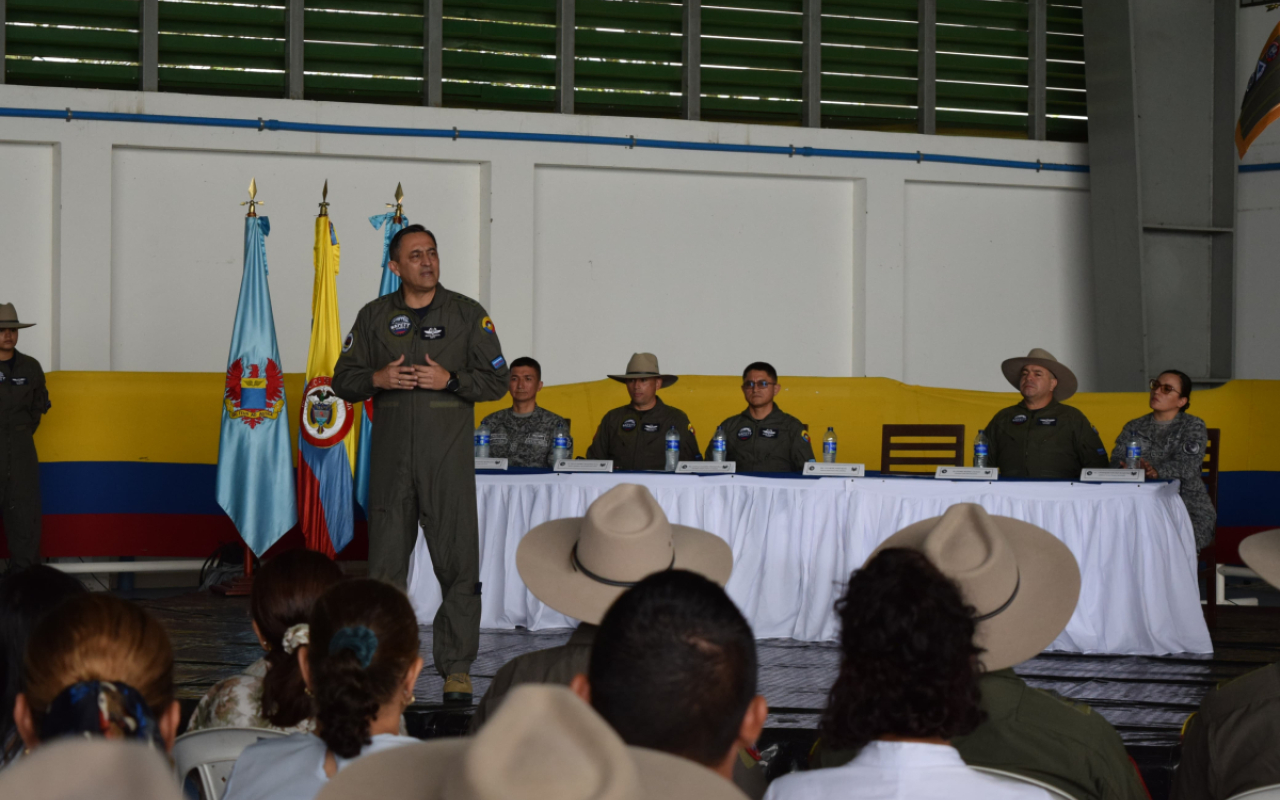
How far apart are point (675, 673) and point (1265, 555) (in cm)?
Result: 133

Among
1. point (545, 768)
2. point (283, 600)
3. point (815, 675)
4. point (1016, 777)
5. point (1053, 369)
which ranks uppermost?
point (1053, 369)

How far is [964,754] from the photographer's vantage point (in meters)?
→ 1.60

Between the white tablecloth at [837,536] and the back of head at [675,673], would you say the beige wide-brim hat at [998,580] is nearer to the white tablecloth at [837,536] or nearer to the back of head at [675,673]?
the back of head at [675,673]

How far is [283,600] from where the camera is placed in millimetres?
1780

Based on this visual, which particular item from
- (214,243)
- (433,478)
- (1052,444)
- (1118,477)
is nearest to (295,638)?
(433,478)

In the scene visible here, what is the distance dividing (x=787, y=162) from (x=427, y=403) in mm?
4879

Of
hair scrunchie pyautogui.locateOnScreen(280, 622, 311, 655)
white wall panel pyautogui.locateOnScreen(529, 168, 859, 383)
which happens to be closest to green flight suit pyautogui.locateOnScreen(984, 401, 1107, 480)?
white wall panel pyautogui.locateOnScreen(529, 168, 859, 383)

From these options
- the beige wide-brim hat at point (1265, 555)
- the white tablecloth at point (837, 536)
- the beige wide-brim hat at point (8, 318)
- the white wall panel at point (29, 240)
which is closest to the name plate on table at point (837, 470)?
the white tablecloth at point (837, 536)

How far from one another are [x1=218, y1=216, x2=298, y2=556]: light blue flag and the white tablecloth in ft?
4.27

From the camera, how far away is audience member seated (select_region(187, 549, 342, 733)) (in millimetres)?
1693

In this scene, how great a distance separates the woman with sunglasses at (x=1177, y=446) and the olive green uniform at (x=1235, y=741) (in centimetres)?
348

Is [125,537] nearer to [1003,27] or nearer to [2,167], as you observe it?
[2,167]

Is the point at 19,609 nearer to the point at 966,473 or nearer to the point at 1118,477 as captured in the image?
the point at 966,473

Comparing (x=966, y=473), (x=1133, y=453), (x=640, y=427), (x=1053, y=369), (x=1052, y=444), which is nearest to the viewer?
(x=966, y=473)
